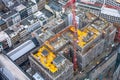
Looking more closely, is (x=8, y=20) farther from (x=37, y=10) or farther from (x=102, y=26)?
(x=102, y=26)

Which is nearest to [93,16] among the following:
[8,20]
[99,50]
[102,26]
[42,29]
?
[102,26]

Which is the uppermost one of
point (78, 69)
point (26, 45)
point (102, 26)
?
point (102, 26)

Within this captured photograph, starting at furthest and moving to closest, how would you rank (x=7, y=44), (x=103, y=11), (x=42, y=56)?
(x=103, y=11)
(x=7, y=44)
(x=42, y=56)

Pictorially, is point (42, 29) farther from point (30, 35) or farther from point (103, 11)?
point (103, 11)

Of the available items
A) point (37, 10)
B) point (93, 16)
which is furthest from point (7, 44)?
point (93, 16)

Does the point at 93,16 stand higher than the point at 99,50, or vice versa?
the point at 93,16

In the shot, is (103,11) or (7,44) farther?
(103,11)

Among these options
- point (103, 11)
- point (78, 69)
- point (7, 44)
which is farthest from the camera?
point (103, 11)
